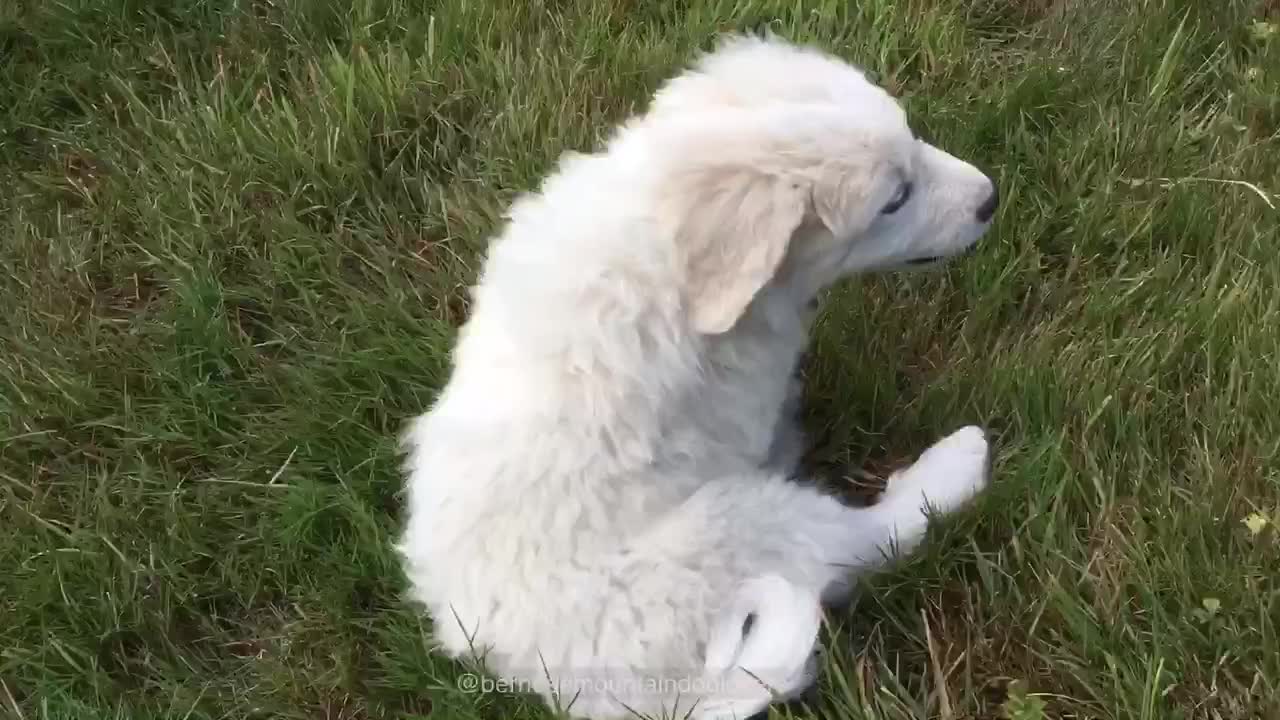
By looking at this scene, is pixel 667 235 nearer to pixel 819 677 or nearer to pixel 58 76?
pixel 819 677

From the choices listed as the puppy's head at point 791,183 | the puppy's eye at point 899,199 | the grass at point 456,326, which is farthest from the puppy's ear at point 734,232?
the grass at point 456,326

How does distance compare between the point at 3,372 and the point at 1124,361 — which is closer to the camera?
the point at 1124,361

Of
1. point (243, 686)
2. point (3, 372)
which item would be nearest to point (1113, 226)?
point (243, 686)

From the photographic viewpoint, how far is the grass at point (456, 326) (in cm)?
200

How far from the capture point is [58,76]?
352 centimetres

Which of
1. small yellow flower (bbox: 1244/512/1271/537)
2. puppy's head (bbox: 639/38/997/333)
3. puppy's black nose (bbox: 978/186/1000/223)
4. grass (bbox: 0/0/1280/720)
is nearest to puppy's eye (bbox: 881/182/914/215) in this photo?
puppy's head (bbox: 639/38/997/333)

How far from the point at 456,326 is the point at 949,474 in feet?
4.46

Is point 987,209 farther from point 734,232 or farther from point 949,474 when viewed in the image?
point 734,232

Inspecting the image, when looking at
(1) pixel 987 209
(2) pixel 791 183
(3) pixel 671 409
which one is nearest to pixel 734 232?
(2) pixel 791 183

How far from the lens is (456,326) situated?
2.81 meters

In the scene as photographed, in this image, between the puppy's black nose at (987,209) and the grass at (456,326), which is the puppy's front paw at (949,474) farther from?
the puppy's black nose at (987,209)

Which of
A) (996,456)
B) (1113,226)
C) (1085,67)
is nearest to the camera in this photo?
(996,456)

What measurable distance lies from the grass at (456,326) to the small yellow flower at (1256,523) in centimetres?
1

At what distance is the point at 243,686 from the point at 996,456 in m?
1.79
